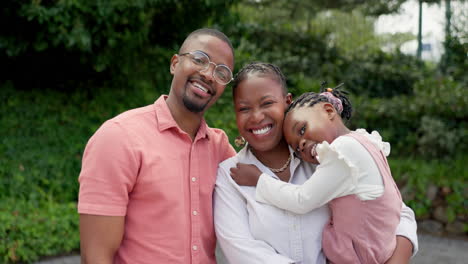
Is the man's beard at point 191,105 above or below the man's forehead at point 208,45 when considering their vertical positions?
below

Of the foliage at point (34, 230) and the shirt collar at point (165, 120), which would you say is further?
the foliage at point (34, 230)

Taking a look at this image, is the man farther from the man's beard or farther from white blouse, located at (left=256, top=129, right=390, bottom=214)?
white blouse, located at (left=256, top=129, right=390, bottom=214)

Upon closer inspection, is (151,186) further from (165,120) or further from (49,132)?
(49,132)

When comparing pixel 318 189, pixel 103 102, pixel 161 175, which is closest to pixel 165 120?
pixel 161 175

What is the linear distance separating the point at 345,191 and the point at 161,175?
2.63ft

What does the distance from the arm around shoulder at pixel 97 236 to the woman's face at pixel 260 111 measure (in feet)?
2.46

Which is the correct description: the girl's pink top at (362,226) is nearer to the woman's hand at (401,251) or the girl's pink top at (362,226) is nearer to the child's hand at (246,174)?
the woman's hand at (401,251)

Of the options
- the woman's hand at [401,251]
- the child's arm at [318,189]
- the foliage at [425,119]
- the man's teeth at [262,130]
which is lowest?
the foliage at [425,119]

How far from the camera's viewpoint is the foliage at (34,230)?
475 centimetres

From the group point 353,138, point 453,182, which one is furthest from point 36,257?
point 453,182

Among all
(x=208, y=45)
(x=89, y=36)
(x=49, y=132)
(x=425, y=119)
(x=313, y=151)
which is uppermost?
(x=89, y=36)

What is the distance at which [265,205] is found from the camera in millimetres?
2361

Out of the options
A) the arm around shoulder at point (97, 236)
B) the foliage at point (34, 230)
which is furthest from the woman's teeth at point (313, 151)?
the foliage at point (34, 230)

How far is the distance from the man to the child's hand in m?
0.14
